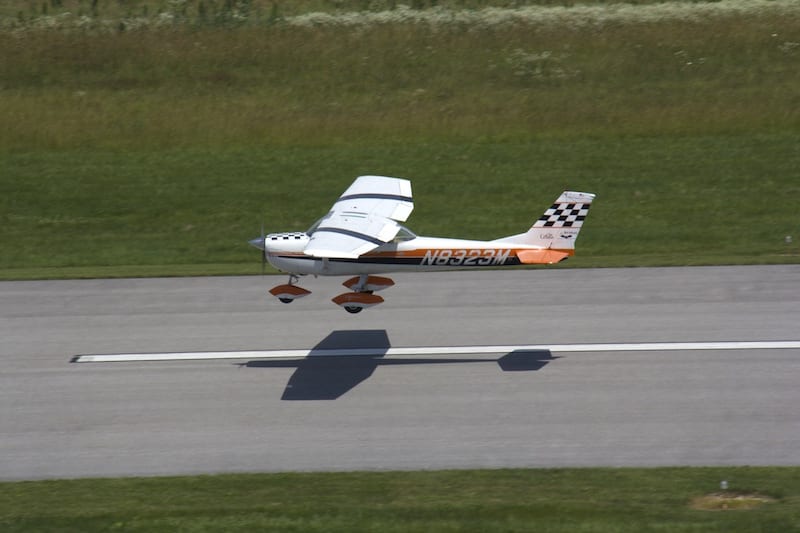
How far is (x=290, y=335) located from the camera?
23.1 m

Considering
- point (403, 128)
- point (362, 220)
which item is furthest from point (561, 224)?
point (403, 128)

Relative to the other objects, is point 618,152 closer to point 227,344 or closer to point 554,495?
point 227,344

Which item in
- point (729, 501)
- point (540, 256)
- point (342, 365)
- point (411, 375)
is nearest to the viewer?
point (729, 501)

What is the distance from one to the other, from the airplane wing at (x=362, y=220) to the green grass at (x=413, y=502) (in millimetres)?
4824

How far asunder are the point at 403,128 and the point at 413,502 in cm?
2554

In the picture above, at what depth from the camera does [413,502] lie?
51.1 ft

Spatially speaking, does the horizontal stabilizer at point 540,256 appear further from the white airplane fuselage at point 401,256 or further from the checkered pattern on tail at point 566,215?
the checkered pattern on tail at point 566,215

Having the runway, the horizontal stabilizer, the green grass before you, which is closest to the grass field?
the runway

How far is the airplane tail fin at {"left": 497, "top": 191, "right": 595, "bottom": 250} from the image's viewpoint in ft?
70.3

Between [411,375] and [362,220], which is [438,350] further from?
[362,220]

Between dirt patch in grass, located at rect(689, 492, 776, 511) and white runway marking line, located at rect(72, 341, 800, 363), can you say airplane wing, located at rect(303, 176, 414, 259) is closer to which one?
white runway marking line, located at rect(72, 341, 800, 363)

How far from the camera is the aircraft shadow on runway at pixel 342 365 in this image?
20281 millimetres

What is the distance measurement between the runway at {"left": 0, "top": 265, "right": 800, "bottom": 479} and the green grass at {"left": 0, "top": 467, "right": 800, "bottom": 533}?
0.54 meters

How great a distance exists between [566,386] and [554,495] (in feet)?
14.7
